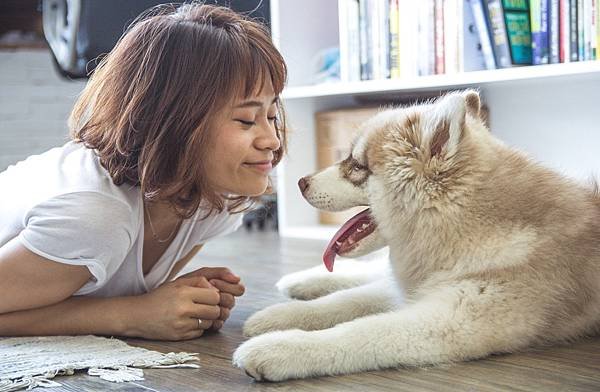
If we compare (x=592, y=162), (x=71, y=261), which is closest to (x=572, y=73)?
(x=592, y=162)

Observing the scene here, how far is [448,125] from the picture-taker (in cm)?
133

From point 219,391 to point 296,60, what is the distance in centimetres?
228

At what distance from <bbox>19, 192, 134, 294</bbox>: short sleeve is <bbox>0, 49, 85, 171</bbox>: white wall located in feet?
7.14

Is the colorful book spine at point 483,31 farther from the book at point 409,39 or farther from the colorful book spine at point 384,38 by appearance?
the colorful book spine at point 384,38

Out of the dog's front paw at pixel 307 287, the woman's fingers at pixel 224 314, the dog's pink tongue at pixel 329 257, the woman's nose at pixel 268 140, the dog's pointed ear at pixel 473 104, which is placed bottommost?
the dog's front paw at pixel 307 287

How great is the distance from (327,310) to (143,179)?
41 cm

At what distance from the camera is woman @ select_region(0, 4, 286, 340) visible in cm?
143

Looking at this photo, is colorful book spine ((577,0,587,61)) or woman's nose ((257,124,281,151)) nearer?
woman's nose ((257,124,281,151))

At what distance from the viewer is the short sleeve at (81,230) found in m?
1.40

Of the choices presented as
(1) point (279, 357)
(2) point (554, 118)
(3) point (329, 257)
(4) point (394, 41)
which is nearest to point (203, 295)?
(3) point (329, 257)

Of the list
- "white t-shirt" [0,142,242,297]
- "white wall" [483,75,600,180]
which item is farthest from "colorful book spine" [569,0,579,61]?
"white t-shirt" [0,142,242,297]

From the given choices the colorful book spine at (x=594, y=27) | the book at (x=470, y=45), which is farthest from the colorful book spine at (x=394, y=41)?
the colorful book spine at (x=594, y=27)

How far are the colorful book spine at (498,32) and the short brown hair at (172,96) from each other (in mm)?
1321

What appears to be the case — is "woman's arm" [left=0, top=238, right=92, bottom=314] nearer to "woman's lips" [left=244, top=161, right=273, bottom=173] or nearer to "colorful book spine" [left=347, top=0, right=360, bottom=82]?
"woman's lips" [left=244, top=161, right=273, bottom=173]
